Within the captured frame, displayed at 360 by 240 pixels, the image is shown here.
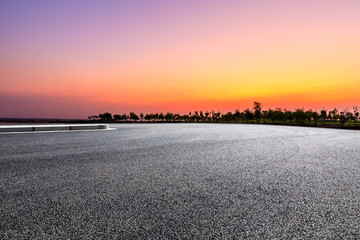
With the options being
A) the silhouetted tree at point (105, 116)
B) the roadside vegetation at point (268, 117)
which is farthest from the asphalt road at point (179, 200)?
the silhouetted tree at point (105, 116)

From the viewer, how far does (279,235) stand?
2.65m

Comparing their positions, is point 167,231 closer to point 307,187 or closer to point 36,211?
point 36,211

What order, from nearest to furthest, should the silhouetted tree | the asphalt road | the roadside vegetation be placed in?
the asphalt road
the roadside vegetation
the silhouetted tree

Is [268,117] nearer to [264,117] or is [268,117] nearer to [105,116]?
[264,117]

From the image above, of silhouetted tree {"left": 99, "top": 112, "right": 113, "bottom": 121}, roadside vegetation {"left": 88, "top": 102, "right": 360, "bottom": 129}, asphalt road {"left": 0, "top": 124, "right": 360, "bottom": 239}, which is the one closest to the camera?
asphalt road {"left": 0, "top": 124, "right": 360, "bottom": 239}

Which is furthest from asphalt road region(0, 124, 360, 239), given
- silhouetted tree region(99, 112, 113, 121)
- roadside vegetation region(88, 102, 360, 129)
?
silhouetted tree region(99, 112, 113, 121)

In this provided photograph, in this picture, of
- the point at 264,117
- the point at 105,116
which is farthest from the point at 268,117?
the point at 105,116

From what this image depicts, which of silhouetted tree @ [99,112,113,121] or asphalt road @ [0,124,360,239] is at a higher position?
silhouetted tree @ [99,112,113,121]

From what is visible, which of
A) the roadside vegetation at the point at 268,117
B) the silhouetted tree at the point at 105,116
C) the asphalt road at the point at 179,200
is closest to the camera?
the asphalt road at the point at 179,200

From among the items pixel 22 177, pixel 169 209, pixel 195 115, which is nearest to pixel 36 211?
pixel 169 209

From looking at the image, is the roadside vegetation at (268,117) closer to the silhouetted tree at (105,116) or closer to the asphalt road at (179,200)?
the silhouetted tree at (105,116)

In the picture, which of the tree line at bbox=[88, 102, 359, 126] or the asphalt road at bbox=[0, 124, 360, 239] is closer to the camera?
the asphalt road at bbox=[0, 124, 360, 239]

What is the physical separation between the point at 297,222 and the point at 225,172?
9.14 ft

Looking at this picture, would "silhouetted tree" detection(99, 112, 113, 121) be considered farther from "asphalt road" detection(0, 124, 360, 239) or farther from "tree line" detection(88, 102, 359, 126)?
"asphalt road" detection(0, 124, 360, 239)
